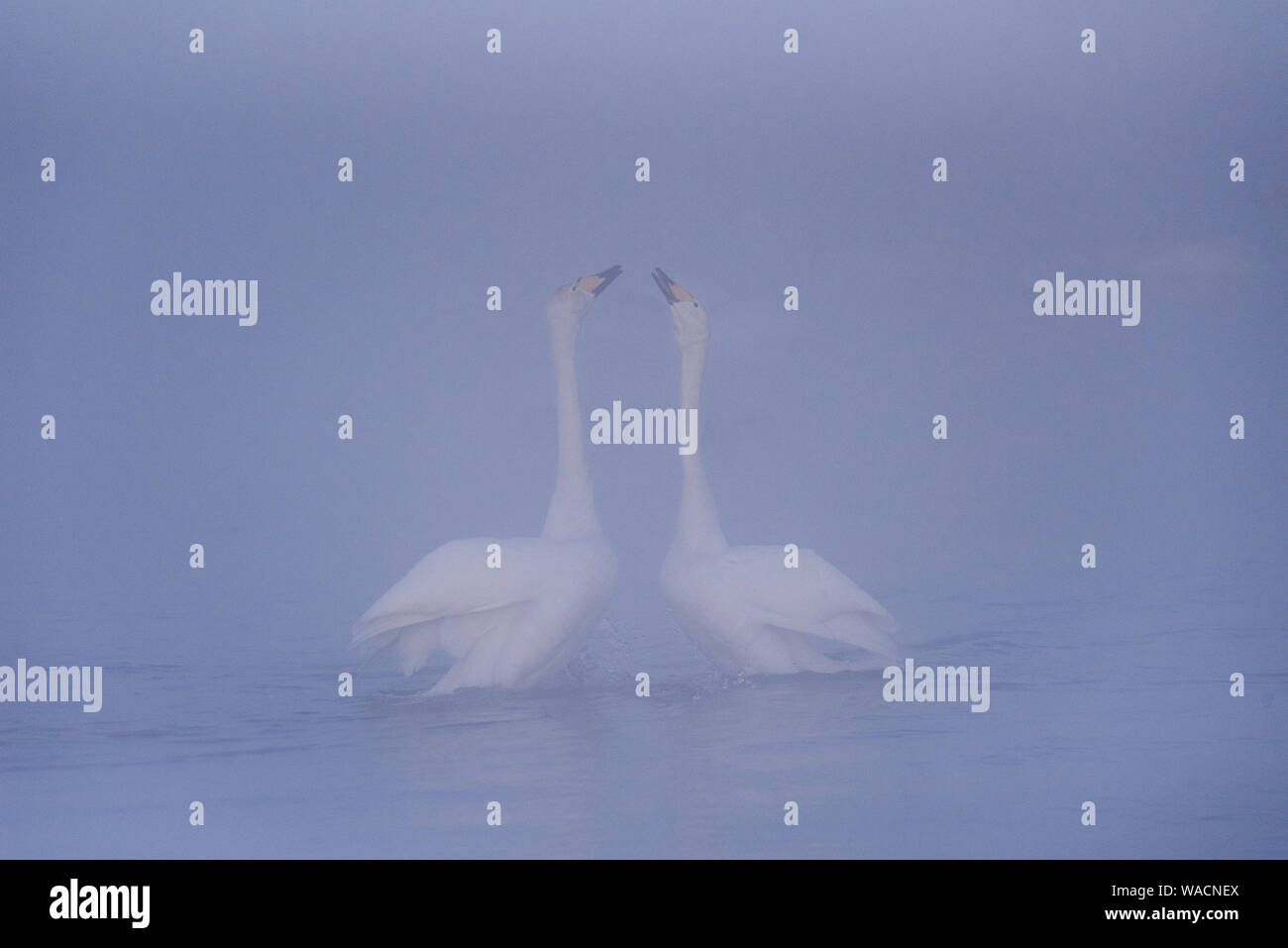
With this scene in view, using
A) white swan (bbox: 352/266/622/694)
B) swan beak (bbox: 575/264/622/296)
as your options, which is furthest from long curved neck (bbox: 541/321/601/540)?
swan beak (bbox: 575/264/622/296)

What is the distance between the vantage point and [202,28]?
6094 mm

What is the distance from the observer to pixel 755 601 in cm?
582

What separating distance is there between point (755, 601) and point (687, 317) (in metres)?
0.95

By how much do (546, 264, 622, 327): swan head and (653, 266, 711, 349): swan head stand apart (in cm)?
22

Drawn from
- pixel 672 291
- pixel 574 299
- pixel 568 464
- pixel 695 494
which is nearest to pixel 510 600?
pixel 568 464

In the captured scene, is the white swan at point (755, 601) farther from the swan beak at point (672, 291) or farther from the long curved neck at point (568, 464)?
the swan beak at point (672, 291)

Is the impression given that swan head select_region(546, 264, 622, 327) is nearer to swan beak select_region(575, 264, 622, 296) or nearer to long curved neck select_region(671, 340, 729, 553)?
swan beak select_region(575, 264, 622, 296)

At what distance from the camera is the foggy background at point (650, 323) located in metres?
6.07

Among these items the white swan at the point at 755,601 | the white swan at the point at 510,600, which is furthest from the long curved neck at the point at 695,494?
the white swan at the point at 510,600

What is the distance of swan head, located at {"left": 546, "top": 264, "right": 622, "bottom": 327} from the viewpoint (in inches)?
237

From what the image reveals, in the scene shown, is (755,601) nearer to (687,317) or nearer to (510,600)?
(510,600)
